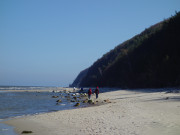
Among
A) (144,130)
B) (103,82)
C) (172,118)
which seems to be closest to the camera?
(144,130)

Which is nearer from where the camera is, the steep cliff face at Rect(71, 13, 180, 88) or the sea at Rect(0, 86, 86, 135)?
the sea at Rect(0, 86, 86, 135)


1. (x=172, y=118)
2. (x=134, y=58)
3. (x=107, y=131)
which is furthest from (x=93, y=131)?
(x=134, y=58)

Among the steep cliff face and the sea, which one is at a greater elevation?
the steep cliff face

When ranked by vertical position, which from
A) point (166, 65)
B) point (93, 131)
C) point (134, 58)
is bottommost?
point (93, 131)

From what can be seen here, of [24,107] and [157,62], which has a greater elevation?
[157,62]

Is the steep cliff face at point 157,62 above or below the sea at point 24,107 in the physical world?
above

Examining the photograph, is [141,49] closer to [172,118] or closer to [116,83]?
[116,83]

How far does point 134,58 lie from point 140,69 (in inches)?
346

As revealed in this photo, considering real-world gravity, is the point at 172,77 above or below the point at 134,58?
below

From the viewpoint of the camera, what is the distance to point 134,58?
6109 cm

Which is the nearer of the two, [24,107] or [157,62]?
[24,107]

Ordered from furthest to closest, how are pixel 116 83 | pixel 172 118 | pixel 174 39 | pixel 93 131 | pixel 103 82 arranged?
pixel 103 82 < pixel 116 83 < pixel 174 39 < pixel 172 118 < pixel 93 131

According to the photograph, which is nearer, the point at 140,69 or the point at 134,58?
the point at 140,69

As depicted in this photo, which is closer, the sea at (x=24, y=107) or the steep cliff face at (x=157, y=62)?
the sea at (x=24, y=107)
